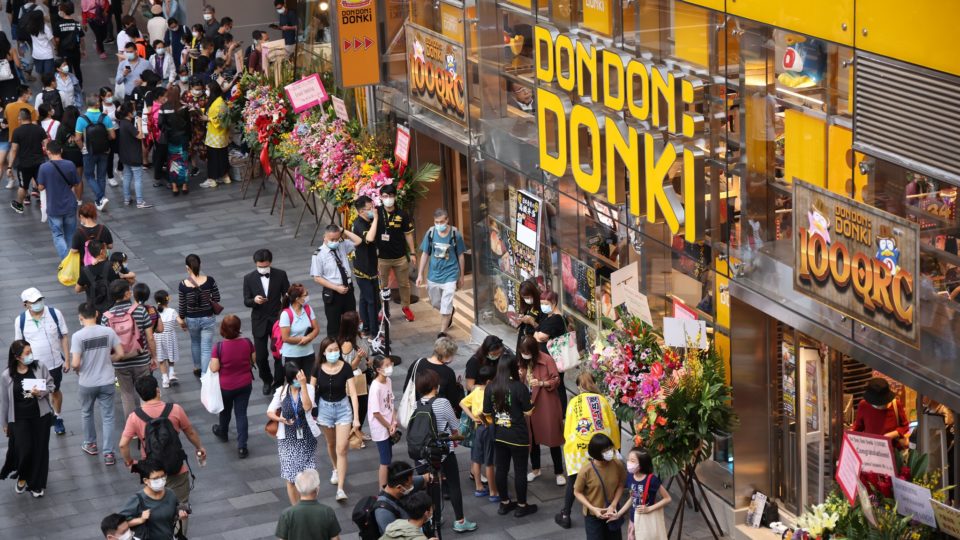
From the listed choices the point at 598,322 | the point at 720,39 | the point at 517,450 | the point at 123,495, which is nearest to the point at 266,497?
the point at 123,495

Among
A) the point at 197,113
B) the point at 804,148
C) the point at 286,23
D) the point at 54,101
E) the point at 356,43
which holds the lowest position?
the point at 197,113

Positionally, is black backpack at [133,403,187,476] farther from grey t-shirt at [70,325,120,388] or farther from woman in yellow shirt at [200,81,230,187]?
woman in yellow shirt at [200,81,230,187]

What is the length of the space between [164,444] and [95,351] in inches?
96.0

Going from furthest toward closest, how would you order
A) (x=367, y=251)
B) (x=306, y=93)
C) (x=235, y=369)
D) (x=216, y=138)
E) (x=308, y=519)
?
(x=216, y=138) → (x=306, y=93) → (x=367, y=251) → (x=235, y=369) → (x=308, y=519)

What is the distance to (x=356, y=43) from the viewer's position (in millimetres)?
18672

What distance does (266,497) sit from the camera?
45.5ft

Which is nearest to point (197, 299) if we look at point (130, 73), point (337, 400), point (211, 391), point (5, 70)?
point (211, 391)

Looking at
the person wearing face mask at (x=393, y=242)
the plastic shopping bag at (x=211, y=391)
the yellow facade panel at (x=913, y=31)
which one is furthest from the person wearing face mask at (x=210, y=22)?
the yellow facade panel at (x=913, y=31)

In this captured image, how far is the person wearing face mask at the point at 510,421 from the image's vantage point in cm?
1269

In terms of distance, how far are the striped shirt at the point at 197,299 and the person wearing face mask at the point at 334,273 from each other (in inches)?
45.2

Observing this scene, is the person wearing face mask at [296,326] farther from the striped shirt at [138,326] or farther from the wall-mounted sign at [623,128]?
the wall-mounted sign at [623,128]

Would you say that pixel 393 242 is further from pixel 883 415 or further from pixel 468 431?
pixel 883 415

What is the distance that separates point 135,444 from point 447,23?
5.82m

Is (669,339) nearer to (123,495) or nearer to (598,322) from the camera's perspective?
(598,322)
